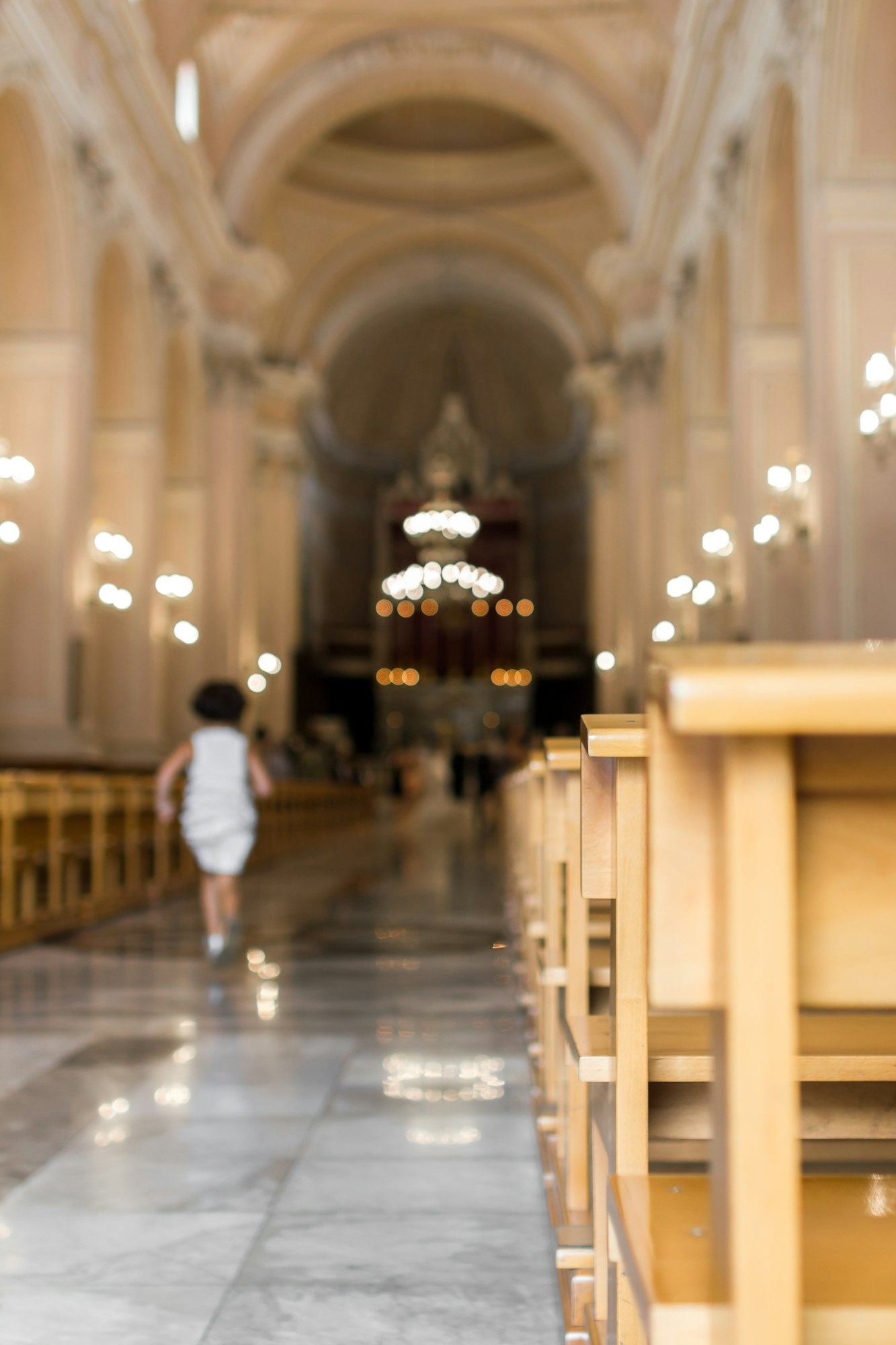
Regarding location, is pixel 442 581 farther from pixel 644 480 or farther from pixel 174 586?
pixel 174 586

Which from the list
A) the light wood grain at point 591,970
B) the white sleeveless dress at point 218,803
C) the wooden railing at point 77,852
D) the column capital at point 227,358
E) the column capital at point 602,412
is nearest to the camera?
the light wood grain at point 591,970

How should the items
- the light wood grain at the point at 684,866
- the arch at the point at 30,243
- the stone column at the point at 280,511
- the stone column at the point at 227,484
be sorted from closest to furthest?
the light wood grain at the point at 684,866 → the arch at the point at 30,243 → the stone column at the point at 227,484 → the stone column at the point at 280,511

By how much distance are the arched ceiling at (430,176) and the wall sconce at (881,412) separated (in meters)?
9.59

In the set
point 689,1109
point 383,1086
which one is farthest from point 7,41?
point 689,1109

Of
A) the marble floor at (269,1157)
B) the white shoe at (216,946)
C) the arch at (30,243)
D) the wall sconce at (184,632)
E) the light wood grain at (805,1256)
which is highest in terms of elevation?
the arch at (30,243)

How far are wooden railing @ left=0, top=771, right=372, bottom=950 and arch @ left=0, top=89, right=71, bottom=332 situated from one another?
4.71m

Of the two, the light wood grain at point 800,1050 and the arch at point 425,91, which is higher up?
the arch at point 425,91

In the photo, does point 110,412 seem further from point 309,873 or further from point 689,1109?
point 689,1109

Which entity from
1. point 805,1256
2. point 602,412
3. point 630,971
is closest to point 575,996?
point 630,971

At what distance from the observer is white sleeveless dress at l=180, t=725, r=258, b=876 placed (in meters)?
5.85

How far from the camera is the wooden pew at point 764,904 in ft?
2.71

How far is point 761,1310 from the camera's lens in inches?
35.9

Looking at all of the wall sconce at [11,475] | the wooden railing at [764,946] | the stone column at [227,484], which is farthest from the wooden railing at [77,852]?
the stone column at [227,484]

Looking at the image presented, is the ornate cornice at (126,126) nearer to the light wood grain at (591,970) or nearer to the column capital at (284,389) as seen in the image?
the column capital at (284,389)
